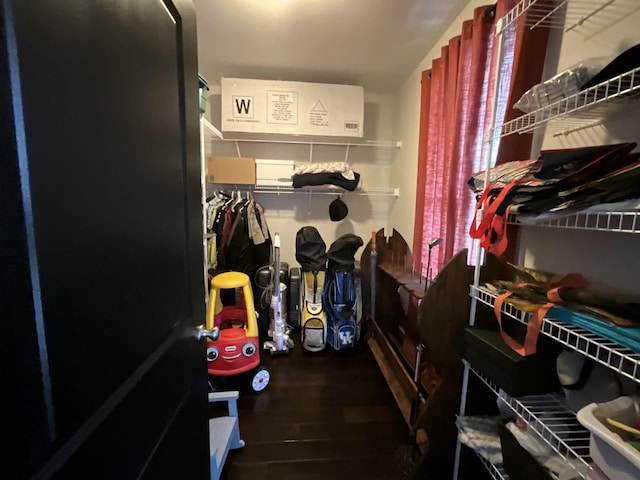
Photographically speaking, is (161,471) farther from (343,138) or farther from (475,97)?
(343,138)

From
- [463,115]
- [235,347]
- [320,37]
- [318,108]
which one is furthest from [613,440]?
[318,108]

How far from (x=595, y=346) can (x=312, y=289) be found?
6.77 feet

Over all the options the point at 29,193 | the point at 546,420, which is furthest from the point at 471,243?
the point at 29,193

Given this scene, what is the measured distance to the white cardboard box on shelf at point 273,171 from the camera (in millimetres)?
2938

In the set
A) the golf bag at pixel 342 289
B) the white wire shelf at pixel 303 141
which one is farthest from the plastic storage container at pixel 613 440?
the white wire shelf at pixel 303 141

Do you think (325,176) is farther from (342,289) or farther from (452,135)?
(452,135)

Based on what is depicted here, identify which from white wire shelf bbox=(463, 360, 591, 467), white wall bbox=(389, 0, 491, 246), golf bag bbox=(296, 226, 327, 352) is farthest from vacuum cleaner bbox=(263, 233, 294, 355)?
white wire shelf bbox=(463, 360, 591, 467)

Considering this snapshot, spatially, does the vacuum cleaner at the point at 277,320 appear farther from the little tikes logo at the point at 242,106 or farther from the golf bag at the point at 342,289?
the little tikes logo at the point at 242,106

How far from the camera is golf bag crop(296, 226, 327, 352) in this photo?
2.47 m

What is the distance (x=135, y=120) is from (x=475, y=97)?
156 cm

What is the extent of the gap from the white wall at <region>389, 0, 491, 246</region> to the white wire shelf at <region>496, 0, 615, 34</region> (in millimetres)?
1176

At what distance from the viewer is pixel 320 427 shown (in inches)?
66.3

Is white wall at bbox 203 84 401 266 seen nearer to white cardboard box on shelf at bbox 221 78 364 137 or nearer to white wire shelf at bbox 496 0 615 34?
white cardboard box on shelf at bbox 221 78 364 137

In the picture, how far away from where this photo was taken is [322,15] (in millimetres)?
1851
